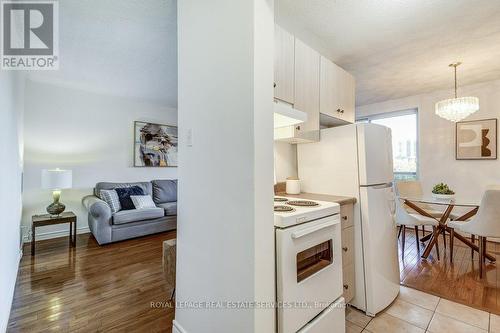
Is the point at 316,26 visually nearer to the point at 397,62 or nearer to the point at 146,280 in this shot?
the point at 397,62

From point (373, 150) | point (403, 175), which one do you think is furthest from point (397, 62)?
point (403, 175)

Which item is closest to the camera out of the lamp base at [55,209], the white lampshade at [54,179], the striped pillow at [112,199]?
the white lampshade at [54,179]

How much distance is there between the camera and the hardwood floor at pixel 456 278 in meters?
2.02

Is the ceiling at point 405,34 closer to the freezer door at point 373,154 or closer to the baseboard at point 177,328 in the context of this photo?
the freezer door at point 373,154

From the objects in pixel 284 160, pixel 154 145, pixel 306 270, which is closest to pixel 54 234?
pixel 154 145

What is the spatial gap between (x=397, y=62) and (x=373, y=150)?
1641 millimetres

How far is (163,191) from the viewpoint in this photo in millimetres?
4438

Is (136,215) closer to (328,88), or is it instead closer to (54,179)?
(54,179)

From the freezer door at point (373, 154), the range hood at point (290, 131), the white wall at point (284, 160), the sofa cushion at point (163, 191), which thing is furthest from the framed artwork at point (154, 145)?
the freezer door at point (373, 154)

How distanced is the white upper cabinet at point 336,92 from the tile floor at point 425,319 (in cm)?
182

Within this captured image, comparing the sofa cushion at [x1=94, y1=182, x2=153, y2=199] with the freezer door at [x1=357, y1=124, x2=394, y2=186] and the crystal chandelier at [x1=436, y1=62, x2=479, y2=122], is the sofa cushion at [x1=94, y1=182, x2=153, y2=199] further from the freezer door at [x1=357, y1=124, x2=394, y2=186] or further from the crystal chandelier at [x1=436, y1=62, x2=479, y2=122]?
the crystal chandelier at [x1=436, y1=62, x2=479, y2=122]

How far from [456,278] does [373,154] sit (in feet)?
5.85

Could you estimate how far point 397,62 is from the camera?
2771mm

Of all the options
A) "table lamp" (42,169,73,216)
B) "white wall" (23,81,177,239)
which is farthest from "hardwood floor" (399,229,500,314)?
"white wall" (23,81,177,239)
